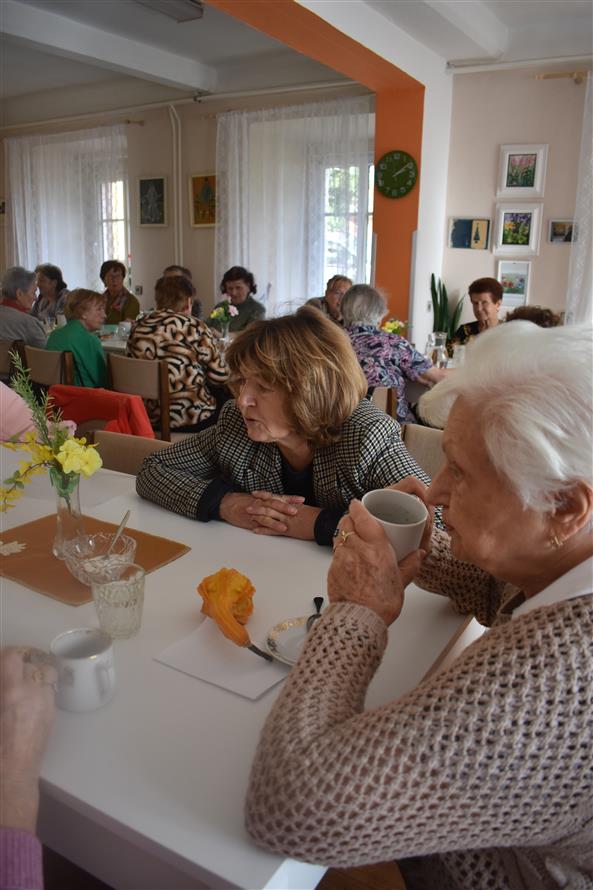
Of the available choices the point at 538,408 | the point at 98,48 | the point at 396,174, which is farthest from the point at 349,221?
the point at 538,408

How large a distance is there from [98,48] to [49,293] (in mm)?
2186

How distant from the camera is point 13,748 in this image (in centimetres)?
85

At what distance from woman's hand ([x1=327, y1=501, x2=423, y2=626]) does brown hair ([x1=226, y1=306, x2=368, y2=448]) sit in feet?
1.85

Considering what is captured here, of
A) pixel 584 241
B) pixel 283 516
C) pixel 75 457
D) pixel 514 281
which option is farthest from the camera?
pixel 514 281

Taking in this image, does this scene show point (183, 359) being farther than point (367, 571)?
Yes

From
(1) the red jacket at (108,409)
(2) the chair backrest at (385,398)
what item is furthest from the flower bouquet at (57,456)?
(2) the chair backrest at (385,398)

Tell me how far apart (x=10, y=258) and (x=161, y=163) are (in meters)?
2.75

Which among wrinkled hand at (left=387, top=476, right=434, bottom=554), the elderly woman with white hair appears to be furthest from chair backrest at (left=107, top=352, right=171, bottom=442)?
the elderly woman with white hair

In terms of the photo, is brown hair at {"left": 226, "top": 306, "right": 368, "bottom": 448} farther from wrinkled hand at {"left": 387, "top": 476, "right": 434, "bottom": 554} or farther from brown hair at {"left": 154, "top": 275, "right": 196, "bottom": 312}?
brown hair at {"left": 154, "top": 275, "right": 196, "bottom": 312}

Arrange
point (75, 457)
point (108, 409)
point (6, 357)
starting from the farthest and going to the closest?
point (6, 357) → point (108, 409) → point (75, 457)

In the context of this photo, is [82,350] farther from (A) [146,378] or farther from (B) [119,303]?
(B) [119,303]

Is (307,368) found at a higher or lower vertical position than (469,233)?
lower

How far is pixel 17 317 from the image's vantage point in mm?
4766

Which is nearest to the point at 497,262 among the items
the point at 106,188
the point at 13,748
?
the point at 106,188
